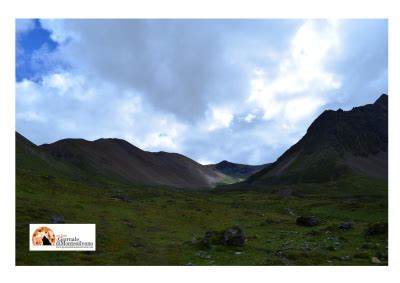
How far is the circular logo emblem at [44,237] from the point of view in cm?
3372

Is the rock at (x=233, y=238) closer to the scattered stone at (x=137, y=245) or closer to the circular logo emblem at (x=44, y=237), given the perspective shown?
the scattered stone at (x=137, y=245)

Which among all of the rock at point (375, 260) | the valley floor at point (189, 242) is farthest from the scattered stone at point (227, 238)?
the rock at point (375, 260)

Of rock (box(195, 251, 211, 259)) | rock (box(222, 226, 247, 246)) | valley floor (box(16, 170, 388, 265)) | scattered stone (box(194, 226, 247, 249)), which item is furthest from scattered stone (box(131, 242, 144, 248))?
rock (box(222, 226, 247, 246))

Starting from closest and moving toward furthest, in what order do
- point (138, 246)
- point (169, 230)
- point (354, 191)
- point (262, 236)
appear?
point (138, 246), point (262, 236), point (169, 230), point (354, 191)

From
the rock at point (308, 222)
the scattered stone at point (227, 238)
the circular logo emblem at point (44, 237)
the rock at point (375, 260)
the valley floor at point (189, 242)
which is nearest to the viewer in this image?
the rock at point (375, 260)

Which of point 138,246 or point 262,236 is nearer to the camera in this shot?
point 138,246

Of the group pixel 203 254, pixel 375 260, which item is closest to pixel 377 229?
pixel 375 260
